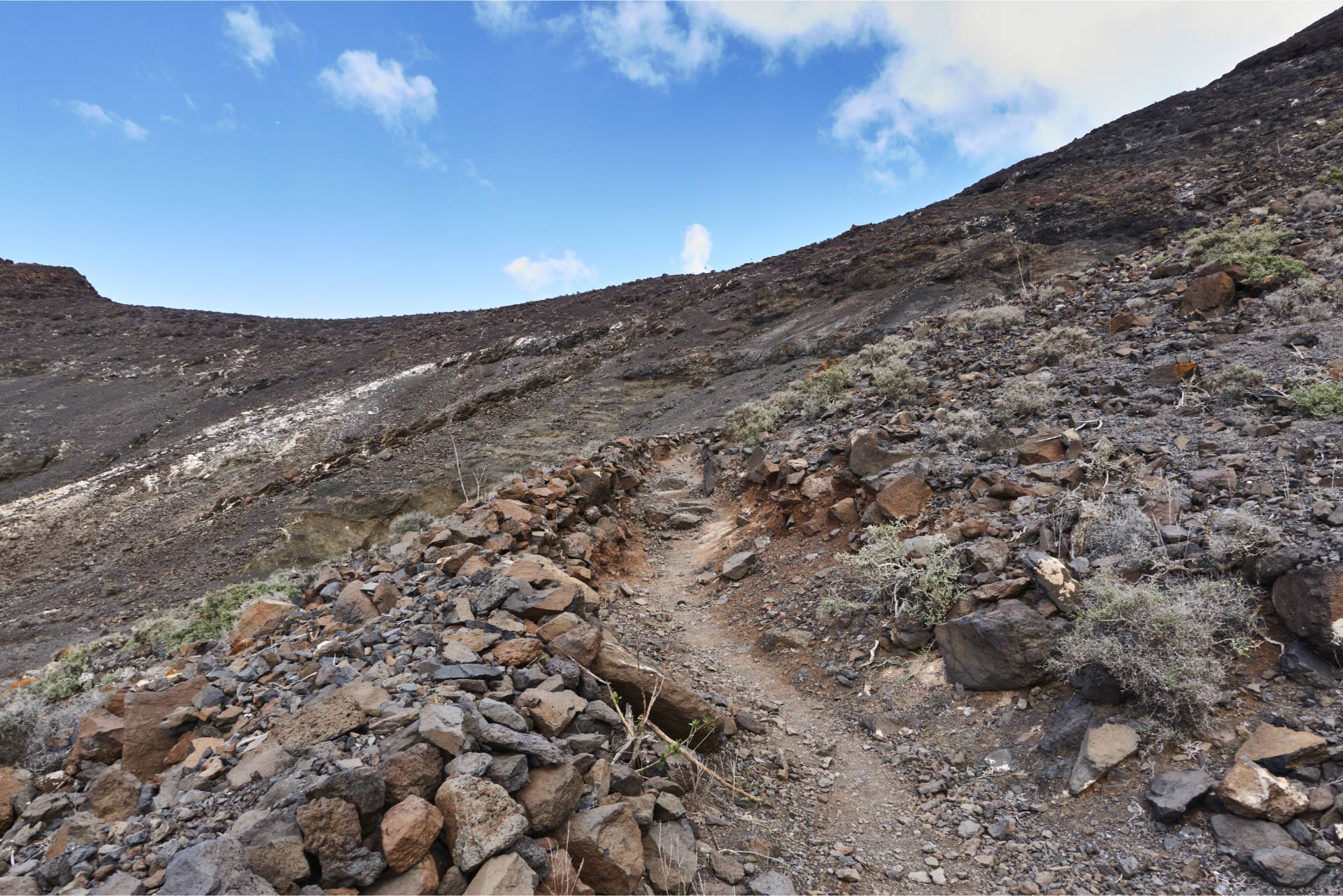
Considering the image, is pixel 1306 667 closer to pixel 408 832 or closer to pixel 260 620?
pixel 408 832

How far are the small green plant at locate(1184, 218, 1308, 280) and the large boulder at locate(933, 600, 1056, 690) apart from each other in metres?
8.09

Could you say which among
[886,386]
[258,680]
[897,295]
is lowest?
[258,680]

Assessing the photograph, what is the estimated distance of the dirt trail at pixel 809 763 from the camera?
3002mm

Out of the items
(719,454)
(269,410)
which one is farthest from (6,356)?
(719,454)

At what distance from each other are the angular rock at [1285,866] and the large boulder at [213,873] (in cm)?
369

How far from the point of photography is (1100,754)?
306cm

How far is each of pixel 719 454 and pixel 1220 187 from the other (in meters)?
15.6

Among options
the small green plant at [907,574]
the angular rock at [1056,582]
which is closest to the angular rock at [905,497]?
the small green plant at [907,574]

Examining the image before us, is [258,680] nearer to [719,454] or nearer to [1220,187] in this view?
[719,454]

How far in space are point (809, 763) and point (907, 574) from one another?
1693 millimetres

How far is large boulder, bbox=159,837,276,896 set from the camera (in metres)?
2.10

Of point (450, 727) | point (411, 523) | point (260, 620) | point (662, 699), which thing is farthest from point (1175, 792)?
point (411, 523)

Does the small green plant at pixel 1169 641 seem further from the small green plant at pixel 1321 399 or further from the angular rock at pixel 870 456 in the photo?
the angular rock at pixel 870 456

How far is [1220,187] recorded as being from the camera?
1595cm
